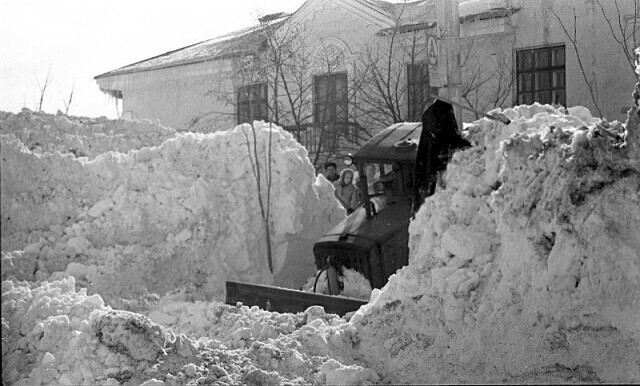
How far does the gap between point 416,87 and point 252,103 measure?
13.6ft

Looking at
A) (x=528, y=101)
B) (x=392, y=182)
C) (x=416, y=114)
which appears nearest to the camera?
(x=392, y=182)

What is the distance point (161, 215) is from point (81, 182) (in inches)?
43.4

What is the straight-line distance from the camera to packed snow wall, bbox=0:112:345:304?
967 cm

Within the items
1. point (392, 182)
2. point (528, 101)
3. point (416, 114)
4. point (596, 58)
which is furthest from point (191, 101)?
point (392, 182)

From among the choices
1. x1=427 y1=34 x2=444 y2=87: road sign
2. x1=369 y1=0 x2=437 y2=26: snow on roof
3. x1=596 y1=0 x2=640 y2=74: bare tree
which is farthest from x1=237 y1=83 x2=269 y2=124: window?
x1=427 y1=34 x2=444 y2=87: road sign

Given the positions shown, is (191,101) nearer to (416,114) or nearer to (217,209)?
(416,114)

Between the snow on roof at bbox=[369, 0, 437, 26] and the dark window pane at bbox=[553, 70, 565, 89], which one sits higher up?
the snow on roof at bbox=[369, 0, 437, 26]

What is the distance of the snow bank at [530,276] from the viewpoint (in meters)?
5.29

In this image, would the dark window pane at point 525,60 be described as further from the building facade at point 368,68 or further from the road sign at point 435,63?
the road sign at point 435,63

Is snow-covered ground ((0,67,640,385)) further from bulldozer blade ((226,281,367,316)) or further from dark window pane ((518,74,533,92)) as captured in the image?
dark window pane ((518,74,533,92))

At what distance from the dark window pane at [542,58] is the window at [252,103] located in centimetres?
626

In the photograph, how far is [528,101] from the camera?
1564 centimetres

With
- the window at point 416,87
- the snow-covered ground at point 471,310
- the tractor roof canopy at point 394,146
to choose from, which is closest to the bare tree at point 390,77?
the window at point 416,87

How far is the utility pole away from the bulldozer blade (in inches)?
92.0
